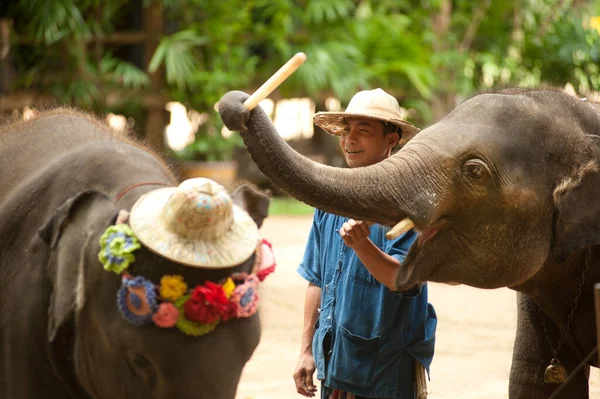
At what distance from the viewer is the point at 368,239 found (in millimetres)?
3641

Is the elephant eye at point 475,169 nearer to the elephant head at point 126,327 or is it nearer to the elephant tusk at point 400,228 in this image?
the elephant tusk at point 400,228

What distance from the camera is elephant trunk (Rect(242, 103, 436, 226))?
3383 millimetres

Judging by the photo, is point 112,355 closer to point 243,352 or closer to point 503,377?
point 243,352

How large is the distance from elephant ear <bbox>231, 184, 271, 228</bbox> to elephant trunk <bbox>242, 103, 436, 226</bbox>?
0.34m

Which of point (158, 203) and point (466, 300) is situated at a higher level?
point (158, 203)

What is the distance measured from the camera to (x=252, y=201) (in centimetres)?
303

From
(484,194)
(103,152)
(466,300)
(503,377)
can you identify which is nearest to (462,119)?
(484,194)

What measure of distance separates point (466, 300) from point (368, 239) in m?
6.19

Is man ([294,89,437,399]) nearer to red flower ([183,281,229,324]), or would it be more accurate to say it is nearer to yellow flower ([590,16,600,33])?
red flower ([183,281,229,324])

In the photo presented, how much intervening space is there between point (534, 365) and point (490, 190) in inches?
49.9

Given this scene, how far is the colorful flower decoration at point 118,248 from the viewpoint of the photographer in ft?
8.66

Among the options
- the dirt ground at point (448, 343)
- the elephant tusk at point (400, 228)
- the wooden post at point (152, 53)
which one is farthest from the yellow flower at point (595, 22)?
the elephant tusk at point (400, 228)

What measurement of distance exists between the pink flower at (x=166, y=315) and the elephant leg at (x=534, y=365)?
2583mm

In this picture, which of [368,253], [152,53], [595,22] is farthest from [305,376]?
[595,22]
